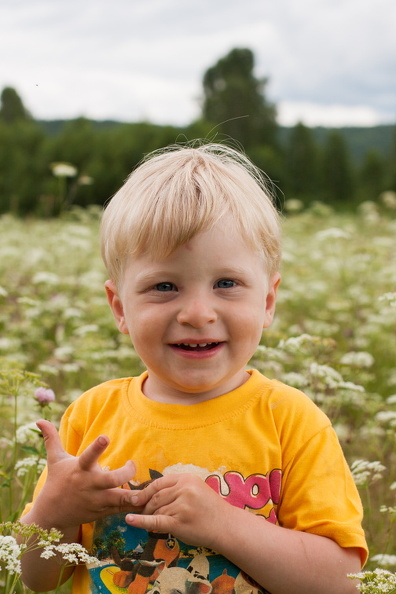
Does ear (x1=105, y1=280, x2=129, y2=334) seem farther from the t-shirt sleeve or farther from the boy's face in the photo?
the t-shirt sleeve

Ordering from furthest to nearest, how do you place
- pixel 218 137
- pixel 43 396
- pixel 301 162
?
pixel 301 162 → pixel 218 137 → pixel 43 396

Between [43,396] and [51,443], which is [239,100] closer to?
[43,396]

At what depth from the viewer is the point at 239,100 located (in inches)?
2025

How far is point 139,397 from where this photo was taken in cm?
185

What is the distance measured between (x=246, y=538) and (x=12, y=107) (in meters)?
61.4

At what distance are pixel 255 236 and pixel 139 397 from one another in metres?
0.48

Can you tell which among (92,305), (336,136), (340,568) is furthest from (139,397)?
(336,136)

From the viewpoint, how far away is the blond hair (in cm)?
168

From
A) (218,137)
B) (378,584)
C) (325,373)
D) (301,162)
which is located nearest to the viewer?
(378,584)

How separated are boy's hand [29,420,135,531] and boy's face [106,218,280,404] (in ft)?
0.94

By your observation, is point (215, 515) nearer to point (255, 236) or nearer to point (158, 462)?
point (158, 462)

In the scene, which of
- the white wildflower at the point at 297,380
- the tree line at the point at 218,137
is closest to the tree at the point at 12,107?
the tree line at the point at 218,137

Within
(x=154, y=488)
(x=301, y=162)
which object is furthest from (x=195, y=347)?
(x=301, y=162)

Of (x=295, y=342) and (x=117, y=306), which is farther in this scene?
(x=295, y=342)
